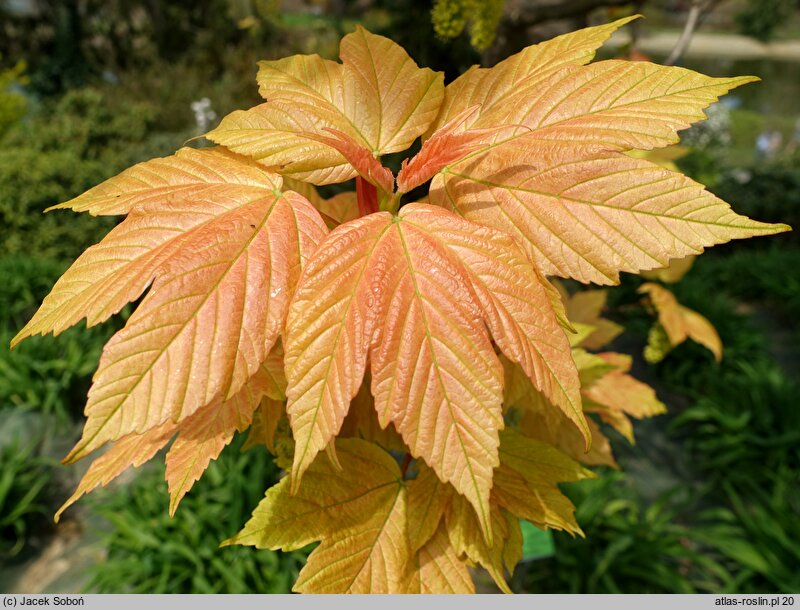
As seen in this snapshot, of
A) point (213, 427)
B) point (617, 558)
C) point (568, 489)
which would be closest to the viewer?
point (213, 427)

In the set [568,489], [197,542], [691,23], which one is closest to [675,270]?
[568,489]

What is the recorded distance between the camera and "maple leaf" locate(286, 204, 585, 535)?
0.52 m

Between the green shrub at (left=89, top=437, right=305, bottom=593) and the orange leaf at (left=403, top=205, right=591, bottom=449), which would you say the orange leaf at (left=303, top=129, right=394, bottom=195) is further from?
the green shrub at (left=89, top=437, right=305, bottom=593)

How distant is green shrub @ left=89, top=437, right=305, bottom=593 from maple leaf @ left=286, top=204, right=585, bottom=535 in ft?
4.43

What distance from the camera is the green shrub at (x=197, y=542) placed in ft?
5.84

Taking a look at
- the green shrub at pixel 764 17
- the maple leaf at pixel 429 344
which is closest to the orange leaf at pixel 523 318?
the maple leaf at pixel 429 344

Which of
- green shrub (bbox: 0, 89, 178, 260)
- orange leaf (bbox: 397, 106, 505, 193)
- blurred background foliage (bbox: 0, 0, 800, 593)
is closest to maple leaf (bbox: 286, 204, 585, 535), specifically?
orange leaf (bbox: 397, 106, 505, 193)

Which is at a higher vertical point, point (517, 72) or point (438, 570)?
point (517, 72)

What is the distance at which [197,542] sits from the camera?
1854mm

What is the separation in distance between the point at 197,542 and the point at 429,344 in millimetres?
1670

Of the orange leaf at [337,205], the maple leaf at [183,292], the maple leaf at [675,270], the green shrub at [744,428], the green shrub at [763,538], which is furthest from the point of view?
the green shrub at [744,428]

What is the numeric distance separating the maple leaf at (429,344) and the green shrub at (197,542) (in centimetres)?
135

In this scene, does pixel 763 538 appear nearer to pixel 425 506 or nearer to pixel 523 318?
pixel 425 506

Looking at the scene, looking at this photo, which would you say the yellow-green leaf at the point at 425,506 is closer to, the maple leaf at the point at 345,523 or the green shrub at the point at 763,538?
the maple leaf at the point at 345,523
